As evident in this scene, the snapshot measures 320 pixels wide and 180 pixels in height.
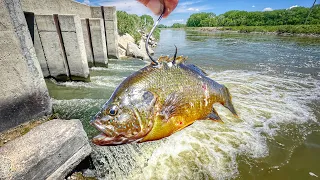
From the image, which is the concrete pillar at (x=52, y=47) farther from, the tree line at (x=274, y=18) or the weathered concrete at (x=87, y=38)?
the tree line at (x=274, y=18)

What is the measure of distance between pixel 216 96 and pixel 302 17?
87.8 m

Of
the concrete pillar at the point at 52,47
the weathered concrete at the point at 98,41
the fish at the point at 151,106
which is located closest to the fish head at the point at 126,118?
the fish at the point at 151,106

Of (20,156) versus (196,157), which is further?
(196,157)

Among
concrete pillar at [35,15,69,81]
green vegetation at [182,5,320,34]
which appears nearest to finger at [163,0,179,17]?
concrete pillar at [35,15,69,81]

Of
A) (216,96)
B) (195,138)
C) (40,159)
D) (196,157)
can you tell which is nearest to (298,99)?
(195,138)

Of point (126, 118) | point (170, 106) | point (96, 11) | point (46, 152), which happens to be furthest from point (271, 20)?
point (46, 152)

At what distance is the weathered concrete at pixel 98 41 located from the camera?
10.4 meters

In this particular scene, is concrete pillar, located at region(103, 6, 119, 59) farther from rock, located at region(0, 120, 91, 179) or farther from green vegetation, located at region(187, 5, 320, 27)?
green vegetation, located at region(187, 5, 320, 27)

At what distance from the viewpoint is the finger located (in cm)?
153

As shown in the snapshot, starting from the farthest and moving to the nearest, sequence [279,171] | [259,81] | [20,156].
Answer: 1. [259,81]
2. [279,171]
3. [20,156]

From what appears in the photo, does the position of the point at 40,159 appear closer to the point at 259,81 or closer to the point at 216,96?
the point at 216,96

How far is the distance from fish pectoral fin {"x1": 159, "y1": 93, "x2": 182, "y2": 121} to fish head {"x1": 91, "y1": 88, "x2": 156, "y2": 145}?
121 millimetres

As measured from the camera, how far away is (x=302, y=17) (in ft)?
214

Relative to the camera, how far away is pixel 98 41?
10.6 m
